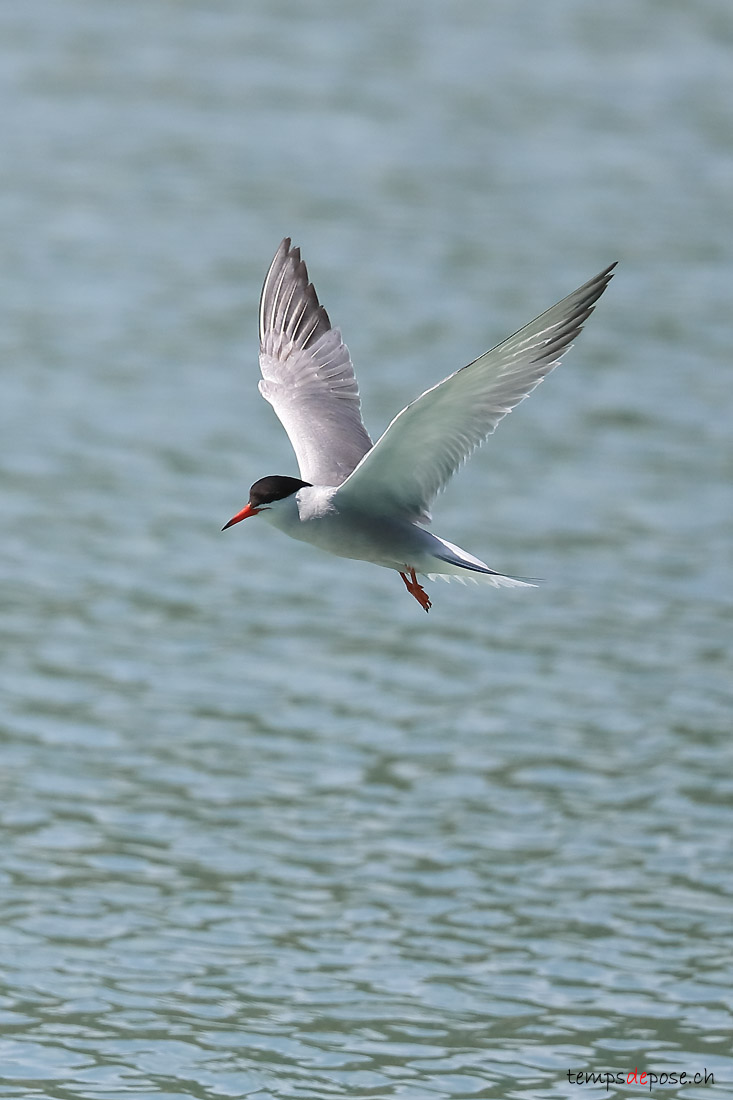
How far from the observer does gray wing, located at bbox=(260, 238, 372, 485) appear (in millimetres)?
10875

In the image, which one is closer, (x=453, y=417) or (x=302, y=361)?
(x=453, y=417)

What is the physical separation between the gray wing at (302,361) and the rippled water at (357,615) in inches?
145

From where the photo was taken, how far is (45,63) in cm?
3153

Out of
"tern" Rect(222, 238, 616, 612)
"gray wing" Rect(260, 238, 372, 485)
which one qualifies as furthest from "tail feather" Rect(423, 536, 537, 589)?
"gray wing" Rect(260, 238, 372, 485)

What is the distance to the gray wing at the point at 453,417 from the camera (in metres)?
8.72

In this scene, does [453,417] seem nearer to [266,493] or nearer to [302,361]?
[266,493]

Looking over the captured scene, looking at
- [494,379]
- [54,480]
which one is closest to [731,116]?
[54,480]

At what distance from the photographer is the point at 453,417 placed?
923cm

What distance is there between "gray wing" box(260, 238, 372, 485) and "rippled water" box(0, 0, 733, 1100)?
3684 mm

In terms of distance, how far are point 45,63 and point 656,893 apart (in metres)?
20.8

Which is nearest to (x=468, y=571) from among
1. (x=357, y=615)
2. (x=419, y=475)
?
(x=419, y=475)

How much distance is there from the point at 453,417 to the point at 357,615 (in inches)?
346

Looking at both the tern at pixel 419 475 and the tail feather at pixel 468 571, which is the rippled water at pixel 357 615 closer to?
the tail feather at pixel 468 571

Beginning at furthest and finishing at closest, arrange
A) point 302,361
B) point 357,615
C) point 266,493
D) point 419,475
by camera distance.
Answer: point 357,615 → point 302,361 → point 419,475 → point 266,493
